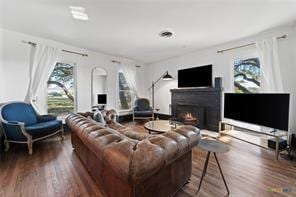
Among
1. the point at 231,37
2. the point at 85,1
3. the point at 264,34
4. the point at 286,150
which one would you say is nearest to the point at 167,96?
the point at 231,37

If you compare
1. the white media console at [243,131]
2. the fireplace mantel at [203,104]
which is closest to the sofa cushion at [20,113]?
the fireplace mantel at [203,104]

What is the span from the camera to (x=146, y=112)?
18.7 feet

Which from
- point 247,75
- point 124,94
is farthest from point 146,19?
point 124,94

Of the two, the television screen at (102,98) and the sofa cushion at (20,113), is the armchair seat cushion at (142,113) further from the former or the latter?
the sofa cushion at (20,113)

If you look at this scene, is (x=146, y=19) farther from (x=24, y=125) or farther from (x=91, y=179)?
(x=24, y=125)

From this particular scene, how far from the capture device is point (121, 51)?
5.05 meters

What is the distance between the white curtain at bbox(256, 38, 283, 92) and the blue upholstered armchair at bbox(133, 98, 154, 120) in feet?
11.6

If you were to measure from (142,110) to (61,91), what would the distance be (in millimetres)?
2868

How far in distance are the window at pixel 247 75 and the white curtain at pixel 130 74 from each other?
3627 millimetres

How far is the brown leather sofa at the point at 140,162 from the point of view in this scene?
3.78ft

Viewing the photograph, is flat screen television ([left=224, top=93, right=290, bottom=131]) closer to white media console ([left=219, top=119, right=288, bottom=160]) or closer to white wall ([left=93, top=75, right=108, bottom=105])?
white media console ([left=219, top=119, right=288, bottom=160])

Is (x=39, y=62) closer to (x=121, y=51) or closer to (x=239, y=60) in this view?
(x=121, y=51)

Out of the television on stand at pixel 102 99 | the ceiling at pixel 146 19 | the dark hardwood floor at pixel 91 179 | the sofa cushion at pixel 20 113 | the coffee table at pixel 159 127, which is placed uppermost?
the ceiling at pixel 146 19

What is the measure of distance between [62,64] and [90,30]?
1.75 metres
